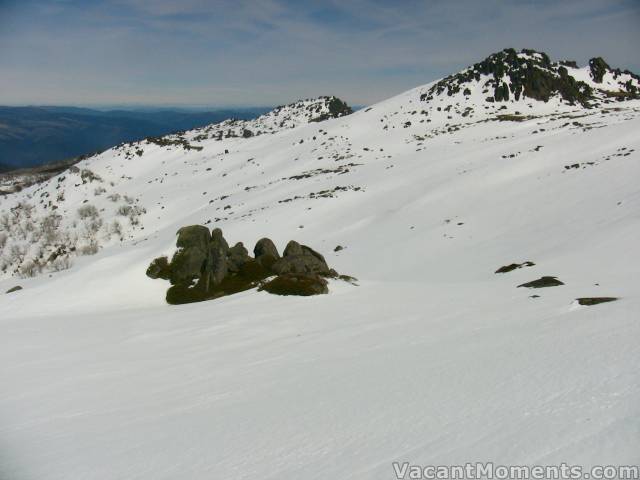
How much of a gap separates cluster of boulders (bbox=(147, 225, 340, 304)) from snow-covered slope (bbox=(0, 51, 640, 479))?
1189mm

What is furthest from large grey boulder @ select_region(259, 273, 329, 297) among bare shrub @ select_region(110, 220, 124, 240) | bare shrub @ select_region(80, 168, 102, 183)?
bare shrub @ select_region(80, 168, 102, 183)

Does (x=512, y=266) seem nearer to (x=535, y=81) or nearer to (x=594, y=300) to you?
(x=594, y=300)

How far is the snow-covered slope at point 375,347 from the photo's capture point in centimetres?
609

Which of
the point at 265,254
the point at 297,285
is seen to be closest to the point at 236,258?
the point at 265,254

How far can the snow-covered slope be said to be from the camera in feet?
20.0

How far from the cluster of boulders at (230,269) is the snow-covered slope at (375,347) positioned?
1189 mm

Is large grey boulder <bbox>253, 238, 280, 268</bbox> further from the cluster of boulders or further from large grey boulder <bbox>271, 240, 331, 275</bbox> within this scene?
large grey boulder <bbox>271, 240, 331, 275</bbox>

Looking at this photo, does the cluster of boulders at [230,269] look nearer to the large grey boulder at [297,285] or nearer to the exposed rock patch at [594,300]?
the large grey boulder at [297,285]

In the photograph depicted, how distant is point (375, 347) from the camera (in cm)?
1168

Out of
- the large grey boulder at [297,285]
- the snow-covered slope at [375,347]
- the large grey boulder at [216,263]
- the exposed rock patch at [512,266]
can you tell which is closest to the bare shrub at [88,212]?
the snow-covered slope at [375,347]

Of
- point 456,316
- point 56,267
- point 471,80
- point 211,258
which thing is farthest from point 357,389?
point 471,80

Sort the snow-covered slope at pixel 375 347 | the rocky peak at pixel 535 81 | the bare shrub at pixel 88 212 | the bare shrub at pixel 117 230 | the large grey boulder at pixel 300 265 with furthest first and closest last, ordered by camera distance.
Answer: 1. the rocky peak at pixel 535 81
2. the bare shrub at pixel 88 212
3. the bare shrub at pixel 117 230
4. the large grey boulder at pixel 300 265
5. the snow-covered slope at pixel 375 347

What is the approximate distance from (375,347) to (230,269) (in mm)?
20461

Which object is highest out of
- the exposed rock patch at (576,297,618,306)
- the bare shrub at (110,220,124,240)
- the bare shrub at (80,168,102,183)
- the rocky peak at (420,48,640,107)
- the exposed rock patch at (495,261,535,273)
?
the rocky peak at (420,48,640,107)
